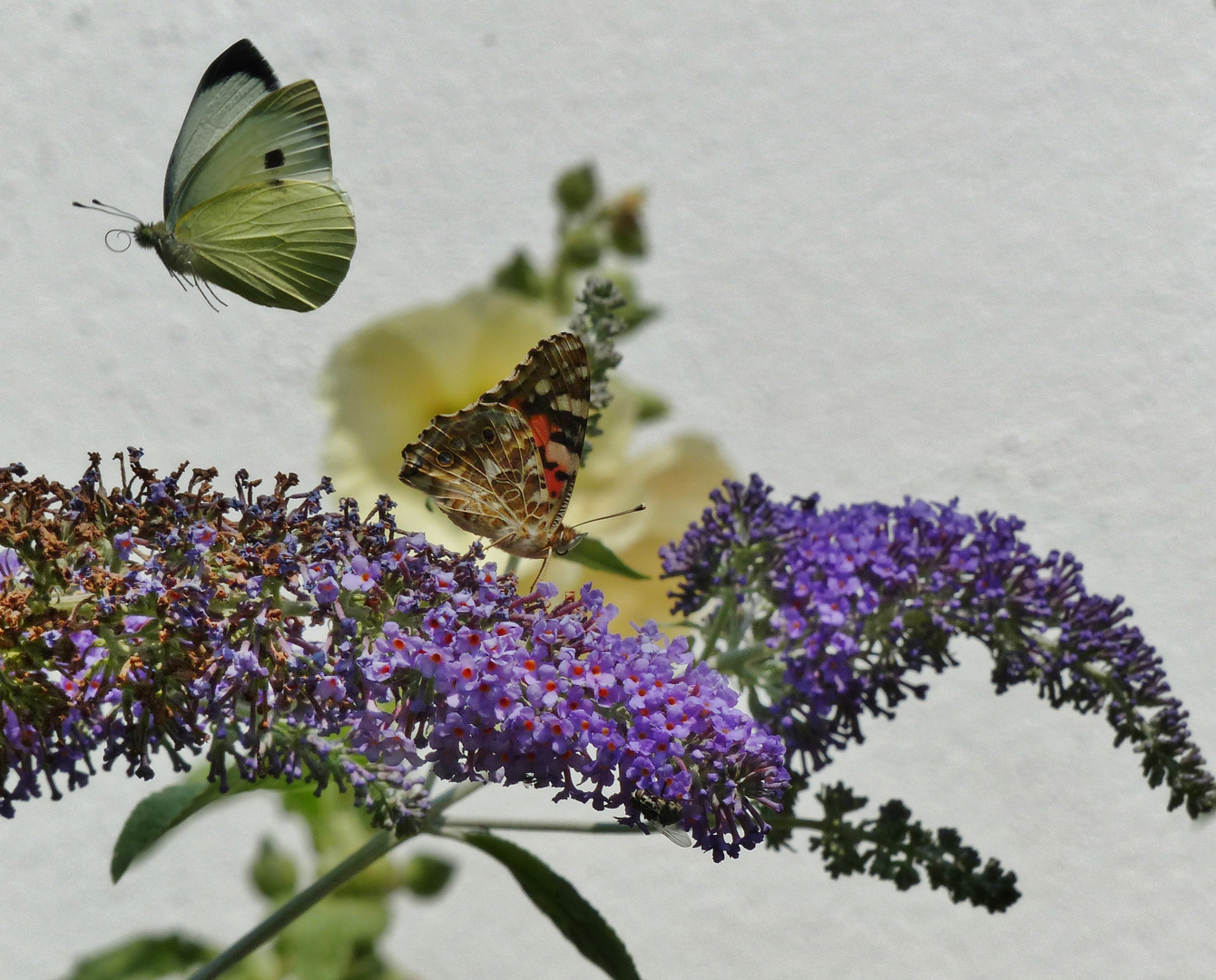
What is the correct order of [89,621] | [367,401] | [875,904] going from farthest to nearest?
[875,904] → [367,401] → [89,621]

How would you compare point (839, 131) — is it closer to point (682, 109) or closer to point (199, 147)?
point (682, 109)

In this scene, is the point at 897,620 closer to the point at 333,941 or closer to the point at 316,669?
the point at 316,669

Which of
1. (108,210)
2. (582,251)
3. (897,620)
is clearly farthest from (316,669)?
(582,251)

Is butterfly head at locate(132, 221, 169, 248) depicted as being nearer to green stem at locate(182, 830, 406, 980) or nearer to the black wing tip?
the black wing tip

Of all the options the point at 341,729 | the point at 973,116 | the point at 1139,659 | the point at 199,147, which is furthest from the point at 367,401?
the point at 973,116

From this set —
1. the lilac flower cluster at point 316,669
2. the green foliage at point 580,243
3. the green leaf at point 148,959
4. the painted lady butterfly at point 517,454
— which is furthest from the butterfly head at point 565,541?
the green leaf at point 148,959

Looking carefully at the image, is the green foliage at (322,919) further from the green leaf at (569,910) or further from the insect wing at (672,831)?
the insect wing at (672,831)
